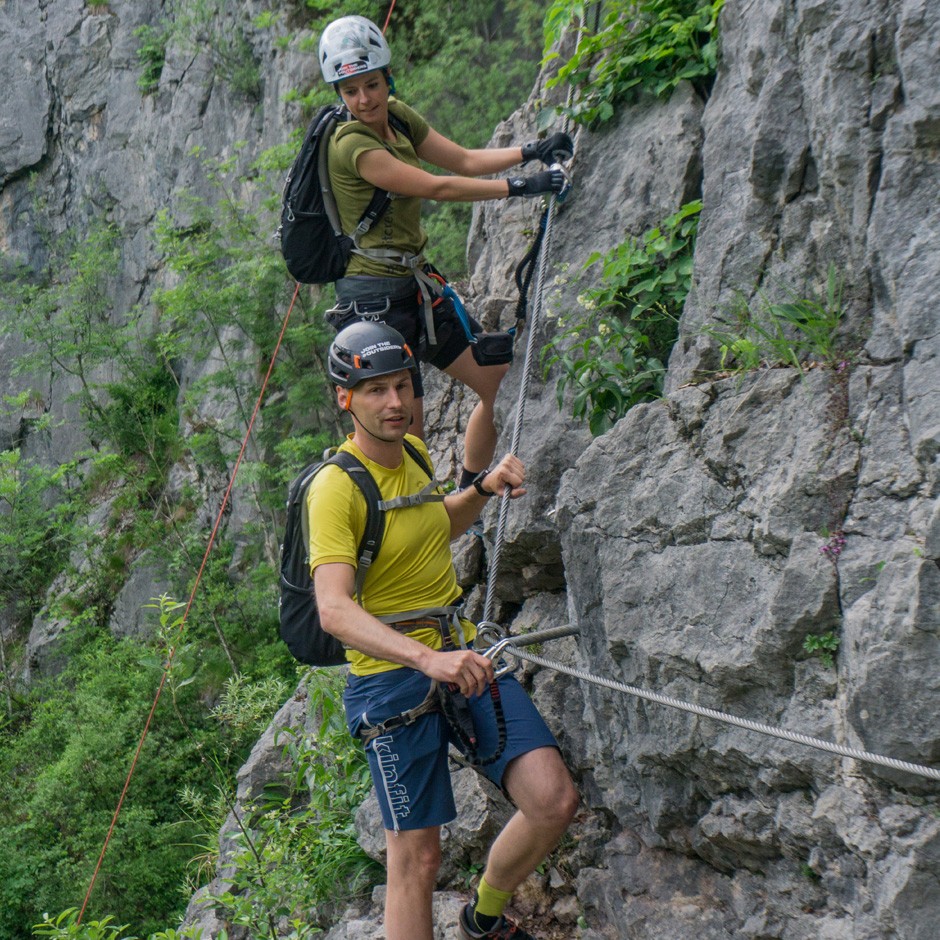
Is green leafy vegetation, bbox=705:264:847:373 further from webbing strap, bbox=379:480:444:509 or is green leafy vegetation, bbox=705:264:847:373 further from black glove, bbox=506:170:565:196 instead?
black glove, bbox=506:170:565:196

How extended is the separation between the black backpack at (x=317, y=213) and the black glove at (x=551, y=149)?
649 millimetres

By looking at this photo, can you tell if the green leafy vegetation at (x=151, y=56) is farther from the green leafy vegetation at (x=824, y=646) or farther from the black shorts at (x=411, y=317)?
the green leafy vegetation at (x=824, y=646)

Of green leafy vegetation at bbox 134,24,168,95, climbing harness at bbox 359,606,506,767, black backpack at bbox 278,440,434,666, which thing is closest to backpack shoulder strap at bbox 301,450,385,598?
black backpack at bbox 278,440,434,666

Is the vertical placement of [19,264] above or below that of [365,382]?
above

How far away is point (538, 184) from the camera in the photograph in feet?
16.8

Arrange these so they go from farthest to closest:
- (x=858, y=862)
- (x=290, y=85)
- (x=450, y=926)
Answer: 1. (x=290, y=85)
2. (x=450, y=926)
3. (x=858, y=862)

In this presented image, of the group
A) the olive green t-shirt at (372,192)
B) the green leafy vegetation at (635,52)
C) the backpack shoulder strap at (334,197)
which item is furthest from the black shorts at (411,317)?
the green leafy vegetation at (635,52)

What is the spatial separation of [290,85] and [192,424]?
6.19 meters

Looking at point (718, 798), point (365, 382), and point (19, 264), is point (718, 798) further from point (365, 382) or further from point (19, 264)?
point (19, 264)

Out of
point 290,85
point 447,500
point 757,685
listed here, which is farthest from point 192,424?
point 757,685

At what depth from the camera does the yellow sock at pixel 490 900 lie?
13.0ft

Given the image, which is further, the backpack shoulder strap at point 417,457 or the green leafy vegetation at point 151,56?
the green leafy vegetation at point 151,56

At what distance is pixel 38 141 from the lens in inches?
902

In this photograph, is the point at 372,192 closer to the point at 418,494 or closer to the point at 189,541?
the point at 418,494
